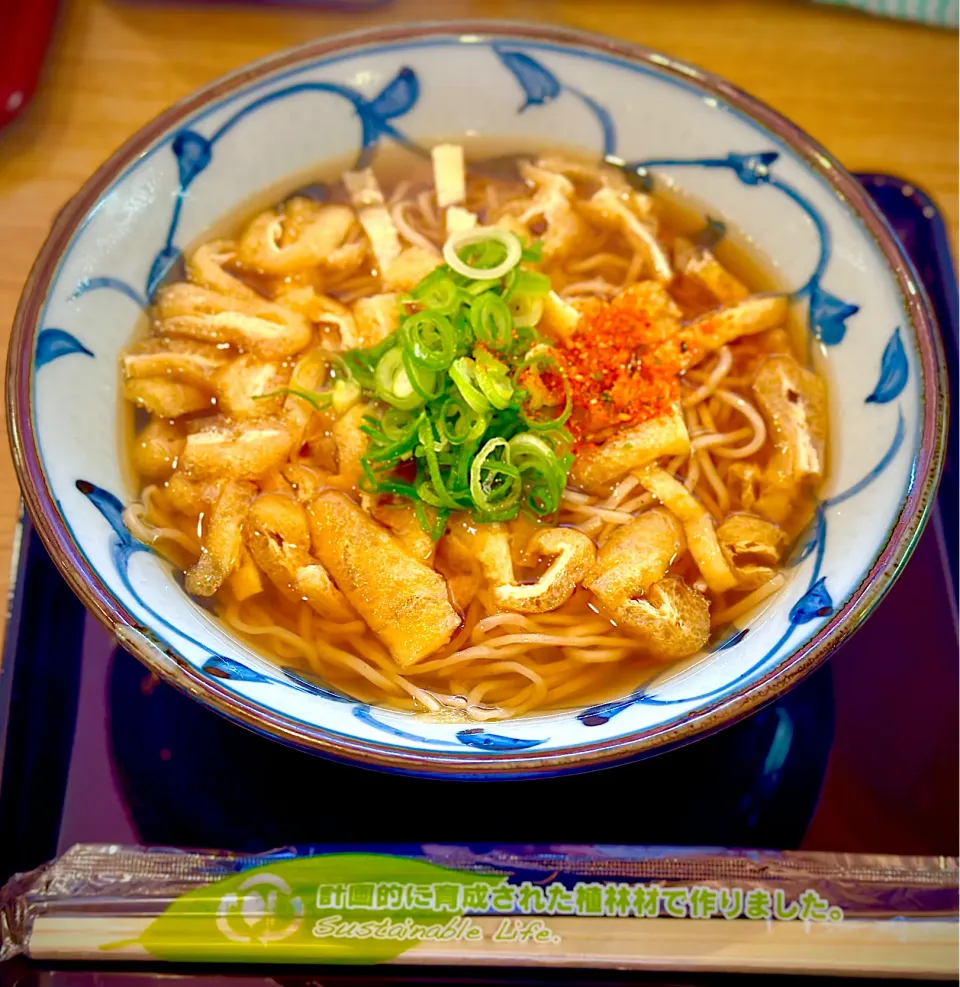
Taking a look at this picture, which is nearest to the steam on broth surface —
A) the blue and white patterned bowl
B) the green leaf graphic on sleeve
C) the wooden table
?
the blue and white patterned bowl

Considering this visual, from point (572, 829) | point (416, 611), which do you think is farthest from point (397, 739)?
point (572, 829)

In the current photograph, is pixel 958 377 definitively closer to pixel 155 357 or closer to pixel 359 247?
pixel 359 247

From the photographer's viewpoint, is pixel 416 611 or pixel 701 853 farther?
pixel 416 611

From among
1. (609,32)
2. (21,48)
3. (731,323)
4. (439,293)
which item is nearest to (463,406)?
(439,293)

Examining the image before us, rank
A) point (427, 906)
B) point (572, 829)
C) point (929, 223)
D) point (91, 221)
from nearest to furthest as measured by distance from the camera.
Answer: point (427, 906), point (572, 829), point (91, 221), point (929, 223)

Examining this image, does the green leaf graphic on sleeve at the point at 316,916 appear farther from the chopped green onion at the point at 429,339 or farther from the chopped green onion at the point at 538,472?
the chopped green onion at the point at 429,339
